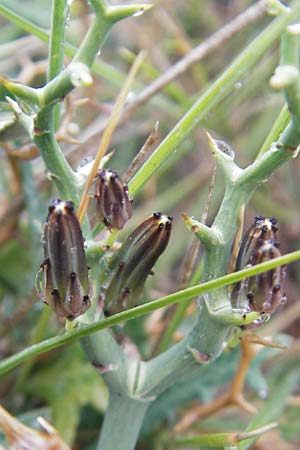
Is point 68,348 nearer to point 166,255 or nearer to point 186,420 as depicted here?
point 186,420

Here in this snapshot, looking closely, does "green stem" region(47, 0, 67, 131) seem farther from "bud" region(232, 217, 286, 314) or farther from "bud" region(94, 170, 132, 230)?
"bud" region(232, 217, 286, 314)

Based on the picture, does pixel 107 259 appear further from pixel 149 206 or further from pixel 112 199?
pixel 149 206

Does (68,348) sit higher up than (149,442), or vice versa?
(68,348)

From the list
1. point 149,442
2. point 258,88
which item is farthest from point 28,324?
point 258,88

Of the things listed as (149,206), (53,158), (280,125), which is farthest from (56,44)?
(149,206)

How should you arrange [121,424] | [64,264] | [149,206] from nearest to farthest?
[64,264], [121,424], [149,206]

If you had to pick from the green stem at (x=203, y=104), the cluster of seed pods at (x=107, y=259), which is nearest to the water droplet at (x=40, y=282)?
the cluster of seed pods at (x=107, y=259)
